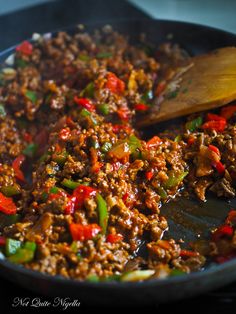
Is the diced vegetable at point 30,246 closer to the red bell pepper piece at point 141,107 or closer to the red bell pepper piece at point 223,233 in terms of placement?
the red bell pepper piece at point 223,233

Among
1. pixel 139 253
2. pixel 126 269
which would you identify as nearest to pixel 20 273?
pixel 126 269

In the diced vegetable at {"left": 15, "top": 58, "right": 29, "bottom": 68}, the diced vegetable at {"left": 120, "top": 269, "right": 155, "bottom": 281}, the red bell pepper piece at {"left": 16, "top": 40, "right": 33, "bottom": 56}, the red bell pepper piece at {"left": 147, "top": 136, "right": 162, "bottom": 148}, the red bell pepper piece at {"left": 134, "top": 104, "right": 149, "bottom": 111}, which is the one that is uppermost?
the red bell pepper piece at {"left": 16, "top": 40, "right": 33, "bottom": 56}

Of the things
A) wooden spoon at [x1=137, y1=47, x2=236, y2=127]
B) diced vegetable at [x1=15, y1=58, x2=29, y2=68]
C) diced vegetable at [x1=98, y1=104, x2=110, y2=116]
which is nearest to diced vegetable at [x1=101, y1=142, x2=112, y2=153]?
diced vegetable at [x1=98, y1=104, x2=110, y2=116]

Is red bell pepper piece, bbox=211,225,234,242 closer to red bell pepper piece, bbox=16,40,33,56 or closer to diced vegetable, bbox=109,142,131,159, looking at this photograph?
diced vegetable, bbox=109,142,131,159

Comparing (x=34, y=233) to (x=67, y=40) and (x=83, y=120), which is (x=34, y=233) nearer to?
(x=83, y=120)

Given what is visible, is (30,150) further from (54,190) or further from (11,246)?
(11,246)

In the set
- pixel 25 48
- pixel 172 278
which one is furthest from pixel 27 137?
pixel 172 278
